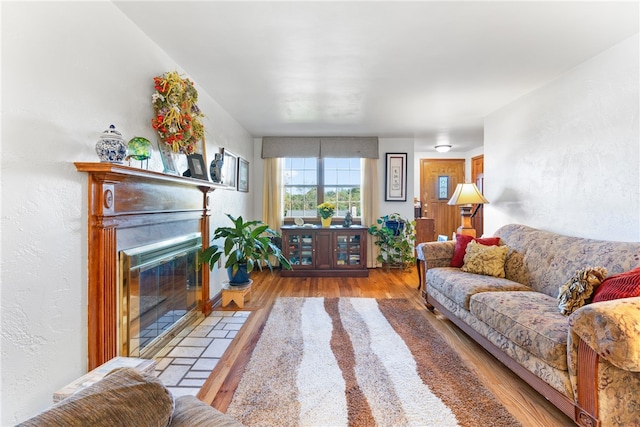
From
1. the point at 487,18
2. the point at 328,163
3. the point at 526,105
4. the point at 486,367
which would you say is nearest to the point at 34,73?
the point at 487,18

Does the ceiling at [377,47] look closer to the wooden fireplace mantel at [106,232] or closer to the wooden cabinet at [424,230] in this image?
the wooden fireplace mantel at [106,232]

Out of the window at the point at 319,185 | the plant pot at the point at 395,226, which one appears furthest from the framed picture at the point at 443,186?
the window at the point at 319,185

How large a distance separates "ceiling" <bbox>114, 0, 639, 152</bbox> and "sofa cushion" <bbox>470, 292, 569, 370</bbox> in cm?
183

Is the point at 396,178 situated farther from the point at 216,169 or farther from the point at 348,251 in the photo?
the point at 216,169

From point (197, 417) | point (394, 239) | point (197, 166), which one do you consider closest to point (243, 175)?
point (197, 166)

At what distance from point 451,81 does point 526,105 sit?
102cm

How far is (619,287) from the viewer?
1660 mm

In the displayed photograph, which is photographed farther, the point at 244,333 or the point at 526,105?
the point at 526,105

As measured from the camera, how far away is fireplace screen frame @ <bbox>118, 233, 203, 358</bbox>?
74.3 inches

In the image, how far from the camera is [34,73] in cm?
137

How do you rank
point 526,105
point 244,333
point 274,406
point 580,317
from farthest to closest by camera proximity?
point 526,105, point 244,333, point 274,406, point 580,317

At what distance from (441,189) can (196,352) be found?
636cm

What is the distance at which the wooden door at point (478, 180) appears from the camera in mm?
6250

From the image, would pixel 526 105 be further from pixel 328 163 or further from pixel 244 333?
pixel 244 333
